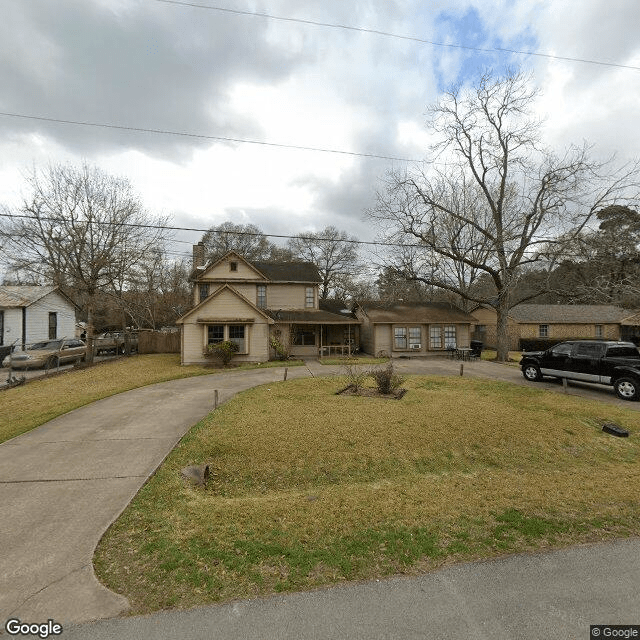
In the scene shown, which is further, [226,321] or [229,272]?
[229,272]

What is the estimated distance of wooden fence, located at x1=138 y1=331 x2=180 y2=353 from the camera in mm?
28034

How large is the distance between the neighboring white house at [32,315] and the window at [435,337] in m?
28.0

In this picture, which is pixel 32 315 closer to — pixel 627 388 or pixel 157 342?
pixel 157 342

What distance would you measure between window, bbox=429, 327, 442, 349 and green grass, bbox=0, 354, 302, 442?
10761mm

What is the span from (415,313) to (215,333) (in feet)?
48.7

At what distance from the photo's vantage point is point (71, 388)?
14.0 m

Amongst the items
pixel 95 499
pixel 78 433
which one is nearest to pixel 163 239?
pixel 78 433

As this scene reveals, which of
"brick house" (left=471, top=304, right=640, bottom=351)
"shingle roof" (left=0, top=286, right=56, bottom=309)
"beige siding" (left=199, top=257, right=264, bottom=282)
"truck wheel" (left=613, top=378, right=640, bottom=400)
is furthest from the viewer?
"brick house" (left=471, top=304, right=640, bottom=351)

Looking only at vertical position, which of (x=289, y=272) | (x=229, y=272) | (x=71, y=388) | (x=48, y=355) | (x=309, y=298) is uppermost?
(x=289, y=272)

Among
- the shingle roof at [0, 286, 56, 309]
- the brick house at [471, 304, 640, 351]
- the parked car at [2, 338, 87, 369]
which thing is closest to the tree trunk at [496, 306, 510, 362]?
the brick house at [471, 304, 640, 351]

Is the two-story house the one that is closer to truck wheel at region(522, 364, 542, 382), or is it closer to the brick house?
truck wheel at region(522, 364, 542, 382)

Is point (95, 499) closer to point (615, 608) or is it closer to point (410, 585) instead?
point (410, 585)

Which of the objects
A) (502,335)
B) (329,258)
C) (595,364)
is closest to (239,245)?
(329,258)

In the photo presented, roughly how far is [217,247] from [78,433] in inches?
1752
